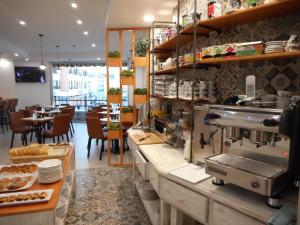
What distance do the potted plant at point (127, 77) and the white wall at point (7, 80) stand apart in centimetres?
721

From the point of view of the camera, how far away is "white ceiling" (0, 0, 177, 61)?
3.13 m

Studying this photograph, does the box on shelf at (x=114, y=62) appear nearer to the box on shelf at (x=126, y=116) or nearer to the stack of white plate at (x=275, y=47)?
the box on shelf at (x=126, y=116)

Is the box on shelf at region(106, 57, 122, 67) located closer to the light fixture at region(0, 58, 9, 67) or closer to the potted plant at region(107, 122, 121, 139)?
the potted plant at region(107, 122, 121, 139)

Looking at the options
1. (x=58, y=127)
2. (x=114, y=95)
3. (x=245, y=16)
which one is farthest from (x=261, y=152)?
(x=58, y=127)

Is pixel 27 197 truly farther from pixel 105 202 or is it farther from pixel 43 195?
pixel 105 202

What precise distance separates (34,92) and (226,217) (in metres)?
10.4

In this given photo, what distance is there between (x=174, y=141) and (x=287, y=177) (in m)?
1.27

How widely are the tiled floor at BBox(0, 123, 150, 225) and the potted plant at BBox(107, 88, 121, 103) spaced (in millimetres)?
1246

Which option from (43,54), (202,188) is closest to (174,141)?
(202,188)

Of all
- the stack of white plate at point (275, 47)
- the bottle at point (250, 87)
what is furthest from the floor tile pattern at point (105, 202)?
the stack of white plate at point (275, 47)

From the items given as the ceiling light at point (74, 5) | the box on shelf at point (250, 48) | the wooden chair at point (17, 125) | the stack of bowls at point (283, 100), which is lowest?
the wooden chair at point (17, 125)

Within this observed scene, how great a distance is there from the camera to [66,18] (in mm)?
4812

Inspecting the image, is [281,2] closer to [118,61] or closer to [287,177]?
[287,177]

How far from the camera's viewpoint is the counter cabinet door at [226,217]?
1.12 m
